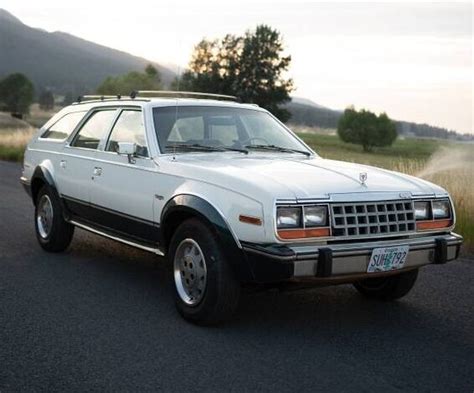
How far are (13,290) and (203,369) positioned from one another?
235cm

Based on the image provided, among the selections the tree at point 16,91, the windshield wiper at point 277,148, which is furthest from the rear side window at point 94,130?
the tree at point 16,91

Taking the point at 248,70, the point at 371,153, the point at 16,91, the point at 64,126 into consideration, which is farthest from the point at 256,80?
the point at 64,126

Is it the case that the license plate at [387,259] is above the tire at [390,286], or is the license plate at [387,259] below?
above

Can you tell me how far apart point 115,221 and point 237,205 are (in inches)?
69.1

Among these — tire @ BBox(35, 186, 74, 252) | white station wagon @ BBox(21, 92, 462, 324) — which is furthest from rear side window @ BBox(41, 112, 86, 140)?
tire @ BBox(35, 186, 74, 252)

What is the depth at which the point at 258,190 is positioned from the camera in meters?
4.40

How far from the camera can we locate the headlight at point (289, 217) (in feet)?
14.2

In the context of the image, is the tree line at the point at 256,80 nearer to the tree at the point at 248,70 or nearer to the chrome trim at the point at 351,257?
the tree at the point at 248,70

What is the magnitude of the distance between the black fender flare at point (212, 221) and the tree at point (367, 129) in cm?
6802

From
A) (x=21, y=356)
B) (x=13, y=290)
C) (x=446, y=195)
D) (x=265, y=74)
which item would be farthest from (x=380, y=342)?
(x=265, y=74)

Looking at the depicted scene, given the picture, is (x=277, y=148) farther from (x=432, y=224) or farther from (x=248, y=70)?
(x=248, y=70)

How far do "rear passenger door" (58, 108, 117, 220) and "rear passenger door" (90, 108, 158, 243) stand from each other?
0.45 ft

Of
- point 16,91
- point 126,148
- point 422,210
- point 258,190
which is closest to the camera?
point 258,190

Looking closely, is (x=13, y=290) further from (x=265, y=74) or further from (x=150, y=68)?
(x=150, y=68)
